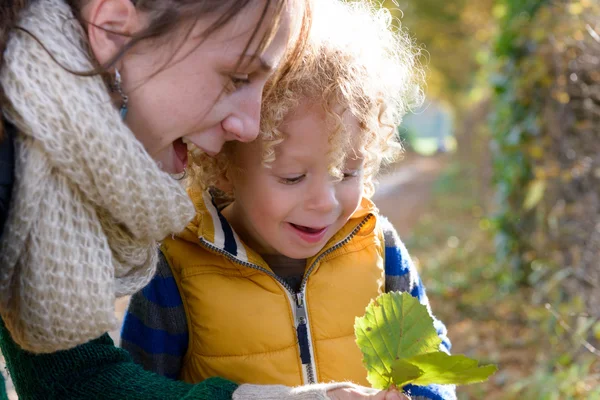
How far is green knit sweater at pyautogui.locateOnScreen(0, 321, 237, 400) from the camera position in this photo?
1644 mm

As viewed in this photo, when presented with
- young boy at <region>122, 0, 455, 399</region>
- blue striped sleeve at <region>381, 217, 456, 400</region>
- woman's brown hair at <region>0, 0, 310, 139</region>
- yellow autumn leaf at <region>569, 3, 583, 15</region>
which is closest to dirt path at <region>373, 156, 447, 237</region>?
yellow autumn leaf at <region>569, 3, 583, 15</region>

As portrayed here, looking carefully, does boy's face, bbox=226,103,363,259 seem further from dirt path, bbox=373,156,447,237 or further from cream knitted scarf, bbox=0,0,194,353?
dirt path, bbox=373,156,447,237

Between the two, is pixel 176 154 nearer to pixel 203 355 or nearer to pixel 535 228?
pixel 203 355

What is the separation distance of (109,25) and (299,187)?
2.11 ft

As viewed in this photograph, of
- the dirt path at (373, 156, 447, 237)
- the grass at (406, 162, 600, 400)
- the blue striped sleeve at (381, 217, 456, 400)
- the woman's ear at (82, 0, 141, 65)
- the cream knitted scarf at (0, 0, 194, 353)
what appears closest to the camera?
the cream knitted scarf at (0, 0, 194, 353)

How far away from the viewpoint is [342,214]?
2.00 meters

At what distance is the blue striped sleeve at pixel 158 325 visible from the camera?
1.92 meters

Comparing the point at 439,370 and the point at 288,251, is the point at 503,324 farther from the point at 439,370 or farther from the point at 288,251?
the point at 439,370

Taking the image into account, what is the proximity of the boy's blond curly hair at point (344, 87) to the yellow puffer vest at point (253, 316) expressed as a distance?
22cm

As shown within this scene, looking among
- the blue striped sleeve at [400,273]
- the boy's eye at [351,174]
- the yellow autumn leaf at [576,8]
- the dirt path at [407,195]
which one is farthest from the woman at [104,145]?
the dirt path at [407,195]

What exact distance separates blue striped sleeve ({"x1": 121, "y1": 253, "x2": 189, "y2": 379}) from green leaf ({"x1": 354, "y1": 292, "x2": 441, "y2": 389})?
542 mm

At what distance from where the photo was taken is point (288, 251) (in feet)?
6.54

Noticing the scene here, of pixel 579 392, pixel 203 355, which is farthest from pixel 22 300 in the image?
pixel 579 392

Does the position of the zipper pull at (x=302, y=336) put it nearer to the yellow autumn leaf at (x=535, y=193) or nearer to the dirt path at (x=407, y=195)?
the yellow autumn leaf at (x=535, y=193)
